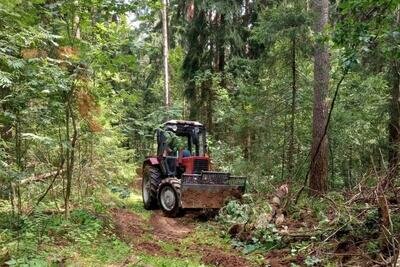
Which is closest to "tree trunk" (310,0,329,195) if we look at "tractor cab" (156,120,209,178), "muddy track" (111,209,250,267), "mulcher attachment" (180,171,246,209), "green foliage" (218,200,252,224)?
"mulcher attachment" (180,171,246,209)

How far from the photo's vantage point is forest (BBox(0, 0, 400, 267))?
223 inches

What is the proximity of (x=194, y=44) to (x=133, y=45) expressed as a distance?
10.4m

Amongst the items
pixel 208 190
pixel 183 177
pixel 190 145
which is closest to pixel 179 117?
pixel 183 177

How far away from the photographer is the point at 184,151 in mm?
10922

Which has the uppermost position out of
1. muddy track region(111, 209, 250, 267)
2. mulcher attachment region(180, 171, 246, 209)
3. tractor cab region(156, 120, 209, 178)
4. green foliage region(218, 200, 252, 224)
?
tractor cab region(156, 120, 209, 178)

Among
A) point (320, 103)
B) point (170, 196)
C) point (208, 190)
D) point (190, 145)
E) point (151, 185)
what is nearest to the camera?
point (208, 190)

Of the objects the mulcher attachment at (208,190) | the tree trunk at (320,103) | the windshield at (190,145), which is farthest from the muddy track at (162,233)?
the tree trunk at (320,103)

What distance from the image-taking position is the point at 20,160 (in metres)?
6.77

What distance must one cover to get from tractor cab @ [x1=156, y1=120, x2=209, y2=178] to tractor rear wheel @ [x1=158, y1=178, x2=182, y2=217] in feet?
2.12

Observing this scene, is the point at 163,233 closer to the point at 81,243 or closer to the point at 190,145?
the point at 81,243

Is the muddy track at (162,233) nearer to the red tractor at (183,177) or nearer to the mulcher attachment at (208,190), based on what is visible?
the red tractor at (183,177)

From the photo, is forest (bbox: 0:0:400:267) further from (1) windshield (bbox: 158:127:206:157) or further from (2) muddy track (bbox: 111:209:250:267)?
(1) windshield (bbox: 158:127:206:157)

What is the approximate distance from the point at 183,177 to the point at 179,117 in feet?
4.35

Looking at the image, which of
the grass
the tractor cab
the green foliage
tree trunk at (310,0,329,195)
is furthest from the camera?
the tractor cab
